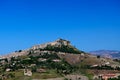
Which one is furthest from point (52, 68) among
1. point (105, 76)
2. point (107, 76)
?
point (107, 76)

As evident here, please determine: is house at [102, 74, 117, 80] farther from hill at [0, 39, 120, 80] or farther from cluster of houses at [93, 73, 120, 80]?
hill at [0, 39, 120, 80]

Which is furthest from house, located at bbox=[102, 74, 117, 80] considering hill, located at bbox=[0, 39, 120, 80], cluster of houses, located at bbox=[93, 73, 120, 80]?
hill, located at bbox=[0, 39, 120, 80]

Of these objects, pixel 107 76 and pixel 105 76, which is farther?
pixel 107 76

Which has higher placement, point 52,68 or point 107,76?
point 52,68

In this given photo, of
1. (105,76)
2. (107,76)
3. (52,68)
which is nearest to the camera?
(105,76)

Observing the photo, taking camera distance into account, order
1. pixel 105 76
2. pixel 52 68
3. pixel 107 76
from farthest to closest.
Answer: pixel 52 68, pixel 107 76, pixel 105 76

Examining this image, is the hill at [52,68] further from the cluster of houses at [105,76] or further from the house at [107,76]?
the house at [107,76]

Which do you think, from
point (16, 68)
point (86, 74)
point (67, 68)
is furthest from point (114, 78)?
point (16, 68)

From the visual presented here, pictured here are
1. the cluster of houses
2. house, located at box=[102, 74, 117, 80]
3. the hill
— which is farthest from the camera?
house, located at box=[102, 74, 117, 80]

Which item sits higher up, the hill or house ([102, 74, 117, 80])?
the hill

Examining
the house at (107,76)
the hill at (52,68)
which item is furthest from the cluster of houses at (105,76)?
the hill at (52,68)

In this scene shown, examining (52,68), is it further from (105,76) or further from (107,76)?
(107,76)

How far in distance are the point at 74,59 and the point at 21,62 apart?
3081cm

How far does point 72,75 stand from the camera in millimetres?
153625
